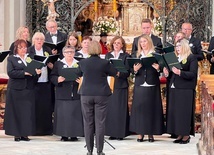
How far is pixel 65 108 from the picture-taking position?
1253cm

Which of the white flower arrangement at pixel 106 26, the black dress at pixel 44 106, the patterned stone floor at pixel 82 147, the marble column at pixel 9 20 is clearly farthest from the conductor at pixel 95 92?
the white flower arrangement at pixel 106 26

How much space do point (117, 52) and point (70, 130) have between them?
157 cm

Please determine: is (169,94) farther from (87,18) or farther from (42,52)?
(87,18)

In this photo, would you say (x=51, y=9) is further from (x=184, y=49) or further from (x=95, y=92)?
(x=95, y=92)

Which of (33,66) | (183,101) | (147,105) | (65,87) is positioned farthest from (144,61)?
(33,66)

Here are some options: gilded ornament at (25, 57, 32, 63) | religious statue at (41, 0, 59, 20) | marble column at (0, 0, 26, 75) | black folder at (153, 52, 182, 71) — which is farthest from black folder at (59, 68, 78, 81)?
marble column at (0, 0, 26, 75)

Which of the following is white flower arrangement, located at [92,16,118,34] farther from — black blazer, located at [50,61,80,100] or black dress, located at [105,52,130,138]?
black blazer, located at [50,61,80,100]

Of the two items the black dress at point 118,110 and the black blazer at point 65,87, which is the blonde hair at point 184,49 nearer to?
the black dress at point 118,110

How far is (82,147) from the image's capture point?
11.9 meters

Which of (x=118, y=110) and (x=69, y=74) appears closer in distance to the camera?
(x=69, y=74)

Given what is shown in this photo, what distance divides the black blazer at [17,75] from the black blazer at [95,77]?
78.6 inches

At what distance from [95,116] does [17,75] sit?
2.16m

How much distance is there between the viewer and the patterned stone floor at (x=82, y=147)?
448 inches

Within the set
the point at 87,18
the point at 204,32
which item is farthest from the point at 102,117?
the point at 87,18
